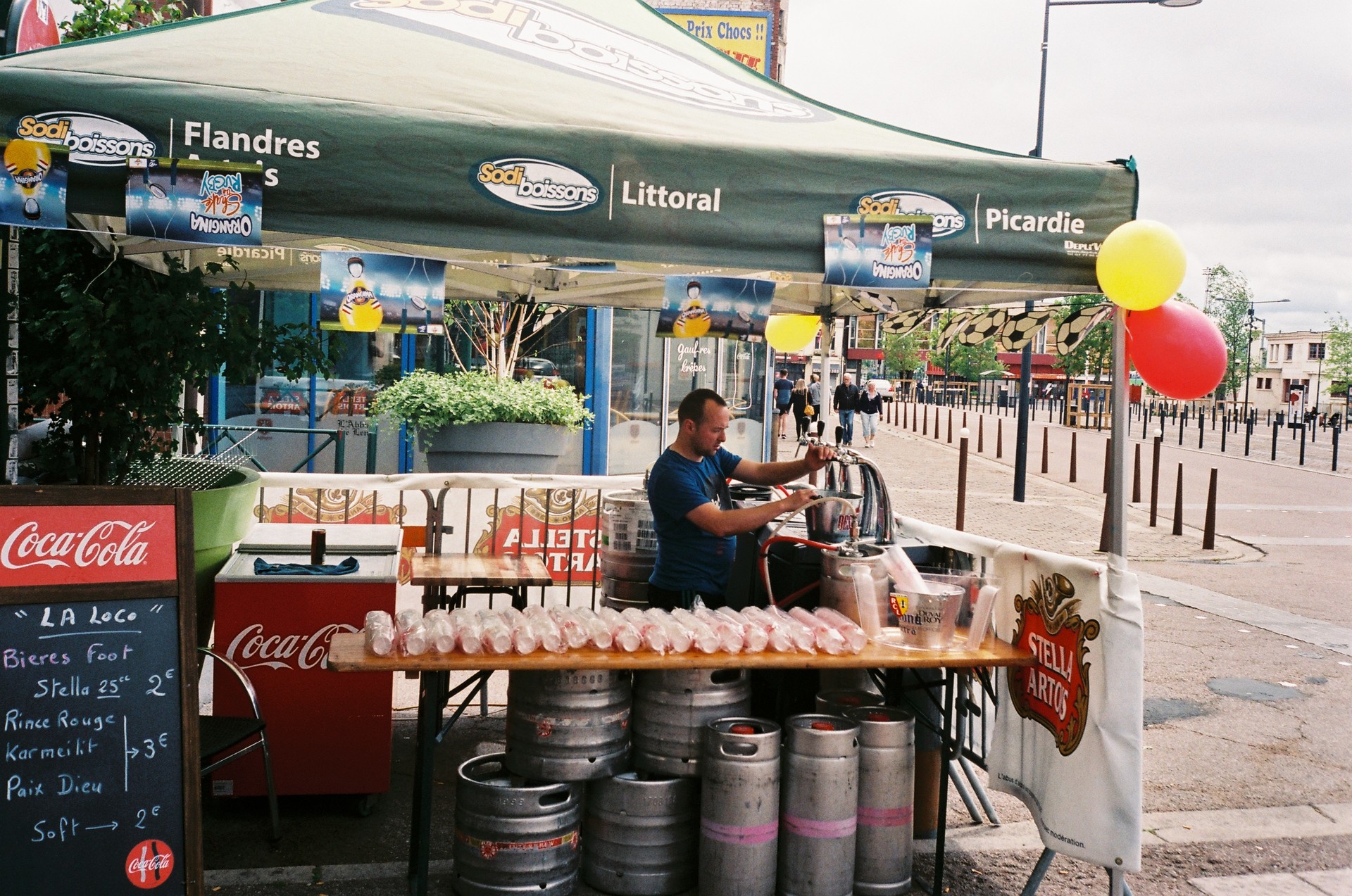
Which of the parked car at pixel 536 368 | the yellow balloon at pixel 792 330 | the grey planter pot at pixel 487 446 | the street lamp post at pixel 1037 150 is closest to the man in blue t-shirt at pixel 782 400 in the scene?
the street lamp post at pixel 1037 150

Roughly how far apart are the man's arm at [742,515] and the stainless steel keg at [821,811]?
874 millimetres

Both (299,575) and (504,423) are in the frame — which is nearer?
→ (299,575)

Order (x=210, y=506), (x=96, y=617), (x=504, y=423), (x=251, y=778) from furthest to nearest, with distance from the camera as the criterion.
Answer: (x=504, y=423) < (x=210, y=506) < (x=251, y=778) < (x=96, y=617)

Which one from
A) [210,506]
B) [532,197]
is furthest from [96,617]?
[532,197]

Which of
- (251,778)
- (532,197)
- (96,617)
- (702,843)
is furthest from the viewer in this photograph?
(251,778)

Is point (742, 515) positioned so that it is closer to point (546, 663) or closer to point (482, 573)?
point (546, 663)

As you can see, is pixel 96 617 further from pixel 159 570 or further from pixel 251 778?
pixel 251 778

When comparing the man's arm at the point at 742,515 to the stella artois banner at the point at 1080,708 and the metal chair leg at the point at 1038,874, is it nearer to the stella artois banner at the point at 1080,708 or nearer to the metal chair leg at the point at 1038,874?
the stella artois banner at the point at 1080,708

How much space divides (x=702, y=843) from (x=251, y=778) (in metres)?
1.82

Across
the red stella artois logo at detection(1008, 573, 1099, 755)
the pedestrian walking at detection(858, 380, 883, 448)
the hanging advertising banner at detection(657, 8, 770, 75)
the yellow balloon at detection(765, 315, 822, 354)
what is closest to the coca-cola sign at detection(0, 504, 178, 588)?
the red stella artois logo at detection(1008, 573, 1099, 755)

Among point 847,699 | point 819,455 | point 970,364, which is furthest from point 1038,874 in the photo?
point 970,364

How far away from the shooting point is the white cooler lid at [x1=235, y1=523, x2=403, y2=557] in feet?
15.6

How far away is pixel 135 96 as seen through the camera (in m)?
3.37

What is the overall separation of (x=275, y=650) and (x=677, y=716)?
64.7 inches
